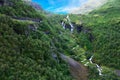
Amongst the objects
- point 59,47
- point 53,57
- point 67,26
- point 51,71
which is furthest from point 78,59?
point 67,26

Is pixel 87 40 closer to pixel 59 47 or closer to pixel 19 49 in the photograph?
pixel 59 47

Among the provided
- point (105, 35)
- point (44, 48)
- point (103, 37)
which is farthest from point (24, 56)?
point (105, 35)

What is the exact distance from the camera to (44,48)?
8762 cm

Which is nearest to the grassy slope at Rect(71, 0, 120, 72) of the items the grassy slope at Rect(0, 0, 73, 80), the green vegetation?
the green vegetation

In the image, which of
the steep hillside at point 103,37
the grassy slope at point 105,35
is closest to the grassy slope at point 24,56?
the steep hillside at point 103,37

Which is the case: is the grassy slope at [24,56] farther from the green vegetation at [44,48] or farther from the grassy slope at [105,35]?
the grassy slope at [105,35]

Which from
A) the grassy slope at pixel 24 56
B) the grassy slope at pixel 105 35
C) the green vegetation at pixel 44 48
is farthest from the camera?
the grassy slope at pixel 105 35

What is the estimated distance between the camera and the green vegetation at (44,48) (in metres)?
72.0

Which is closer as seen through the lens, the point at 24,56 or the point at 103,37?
the point at 24,56

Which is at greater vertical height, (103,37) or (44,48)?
(44,48)

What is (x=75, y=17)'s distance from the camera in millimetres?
185750

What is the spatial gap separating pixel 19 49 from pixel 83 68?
99.2ft

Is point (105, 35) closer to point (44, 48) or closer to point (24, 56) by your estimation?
point (44, 48)

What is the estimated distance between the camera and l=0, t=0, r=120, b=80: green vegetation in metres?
72.0
